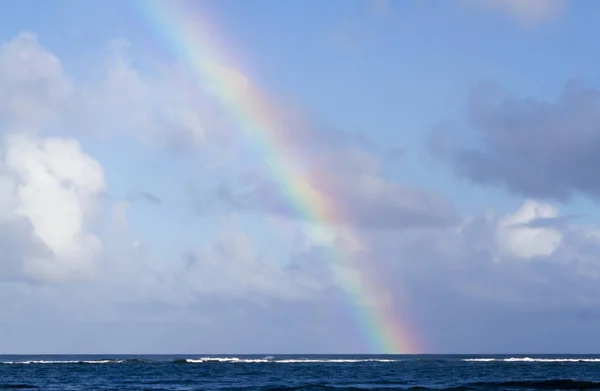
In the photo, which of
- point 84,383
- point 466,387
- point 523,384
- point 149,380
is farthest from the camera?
point 149,380

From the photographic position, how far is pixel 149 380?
10269cm

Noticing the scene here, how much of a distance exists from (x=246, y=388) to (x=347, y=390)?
36.3ft

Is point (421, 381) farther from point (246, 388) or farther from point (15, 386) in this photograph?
point (15, 386)

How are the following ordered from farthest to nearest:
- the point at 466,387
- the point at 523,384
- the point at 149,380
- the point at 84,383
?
the point at 149,380
the point at 84,383
the point at 523,384
the point at 466,387

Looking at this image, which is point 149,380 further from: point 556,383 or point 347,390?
point 556,383

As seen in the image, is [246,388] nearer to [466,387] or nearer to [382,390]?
[382,390]

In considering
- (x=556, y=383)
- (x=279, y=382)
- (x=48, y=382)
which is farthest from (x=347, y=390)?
(x=48, y=382)

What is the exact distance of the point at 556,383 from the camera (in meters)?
87.6

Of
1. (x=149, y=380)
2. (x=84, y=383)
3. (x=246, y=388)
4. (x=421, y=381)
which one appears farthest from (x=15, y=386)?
(x=421, y=381)

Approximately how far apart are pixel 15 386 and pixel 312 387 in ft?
113

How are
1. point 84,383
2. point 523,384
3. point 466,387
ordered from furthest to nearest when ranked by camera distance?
point 84,383 < point 523,384 < point 466,387

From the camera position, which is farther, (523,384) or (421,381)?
(421,381)

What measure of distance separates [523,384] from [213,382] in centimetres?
3678

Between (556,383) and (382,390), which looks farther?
(556,383)
